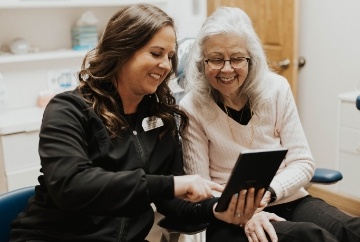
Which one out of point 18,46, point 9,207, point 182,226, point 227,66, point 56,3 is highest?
point 56,3

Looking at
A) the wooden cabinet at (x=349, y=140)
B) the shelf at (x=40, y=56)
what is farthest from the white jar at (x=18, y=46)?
the wooden cabinet at (x=349, y=140)

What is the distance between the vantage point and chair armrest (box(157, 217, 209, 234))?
1.54 metres

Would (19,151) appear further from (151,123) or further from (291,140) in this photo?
(291,140)

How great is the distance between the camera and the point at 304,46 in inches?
137

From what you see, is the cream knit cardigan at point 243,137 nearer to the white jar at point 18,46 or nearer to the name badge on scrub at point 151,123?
the name badge on scrub at point 151,123

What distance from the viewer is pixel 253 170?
1.23 m

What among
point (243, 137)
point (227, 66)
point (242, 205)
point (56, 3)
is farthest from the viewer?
point (56, 3)

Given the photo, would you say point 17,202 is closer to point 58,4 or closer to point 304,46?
point 58,4

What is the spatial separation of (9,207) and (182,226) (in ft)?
1.72

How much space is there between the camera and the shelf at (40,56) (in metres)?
2.82

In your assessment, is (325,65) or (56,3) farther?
(325,65)

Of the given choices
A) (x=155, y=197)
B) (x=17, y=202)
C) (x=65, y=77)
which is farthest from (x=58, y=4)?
(x=155, y=197)

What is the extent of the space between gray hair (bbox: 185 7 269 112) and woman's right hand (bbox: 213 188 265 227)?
439mm

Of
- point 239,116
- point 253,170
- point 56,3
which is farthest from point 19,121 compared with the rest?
point 253,170
